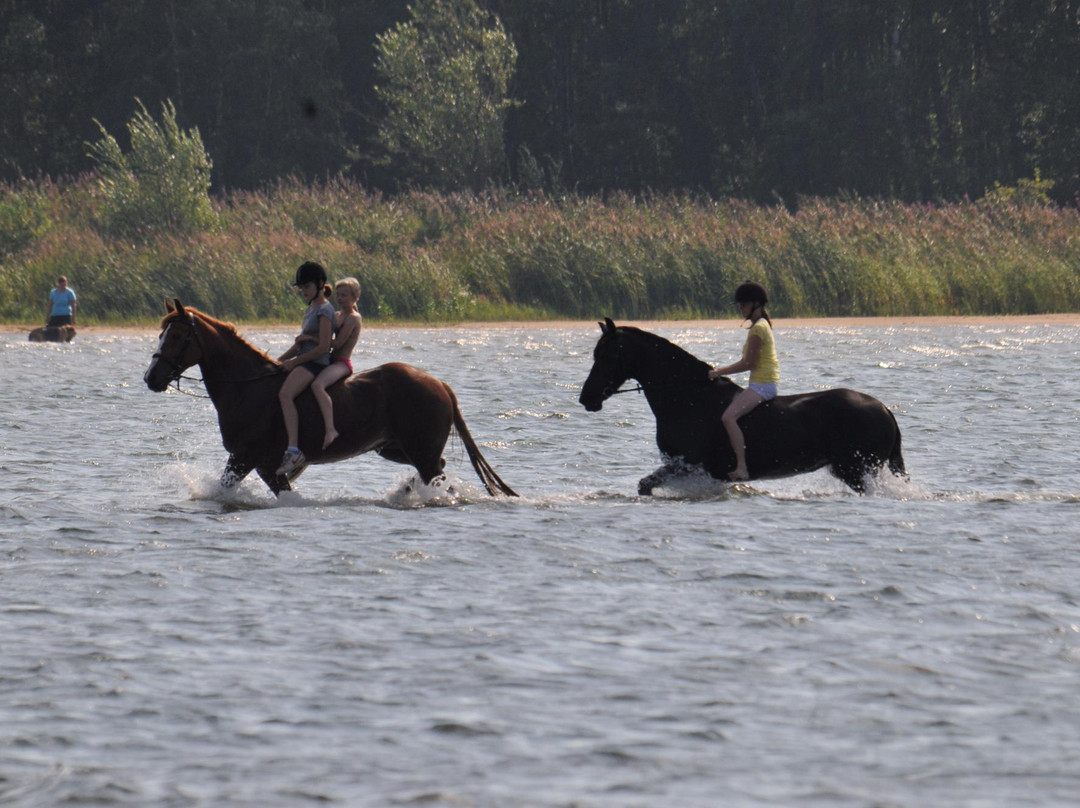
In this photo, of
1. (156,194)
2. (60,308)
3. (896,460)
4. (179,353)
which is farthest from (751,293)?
(156,194)

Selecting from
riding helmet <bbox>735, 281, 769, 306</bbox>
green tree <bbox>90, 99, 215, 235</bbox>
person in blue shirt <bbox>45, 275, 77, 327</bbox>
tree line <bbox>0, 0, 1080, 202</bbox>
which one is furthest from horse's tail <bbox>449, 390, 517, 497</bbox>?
tree line <bbox>0, 0, 1080, 202</bbox>

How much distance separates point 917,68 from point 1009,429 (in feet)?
147

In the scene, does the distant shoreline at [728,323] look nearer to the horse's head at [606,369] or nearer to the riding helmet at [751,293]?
the horse's head at [606,369]

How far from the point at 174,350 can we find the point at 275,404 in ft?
→ 2.73

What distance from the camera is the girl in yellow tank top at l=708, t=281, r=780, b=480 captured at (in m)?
12.6

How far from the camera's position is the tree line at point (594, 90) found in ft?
194

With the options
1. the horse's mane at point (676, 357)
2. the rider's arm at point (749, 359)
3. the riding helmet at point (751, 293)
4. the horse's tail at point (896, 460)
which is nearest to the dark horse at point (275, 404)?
the horse's mane at point (676, 357)

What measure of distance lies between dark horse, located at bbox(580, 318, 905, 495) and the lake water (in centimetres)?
29

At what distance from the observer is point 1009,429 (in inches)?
724

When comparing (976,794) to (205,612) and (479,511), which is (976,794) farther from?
(479,511)

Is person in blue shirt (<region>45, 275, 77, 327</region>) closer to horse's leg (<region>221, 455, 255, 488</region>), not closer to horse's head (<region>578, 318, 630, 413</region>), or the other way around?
horse's leg (<region>221, 455, 255, 488</region>)

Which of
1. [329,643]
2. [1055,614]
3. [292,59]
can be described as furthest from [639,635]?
[292,59]

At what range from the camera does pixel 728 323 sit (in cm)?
3406

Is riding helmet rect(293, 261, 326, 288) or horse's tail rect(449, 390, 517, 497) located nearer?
riding helmet rect(293, 261, 326, 288)
